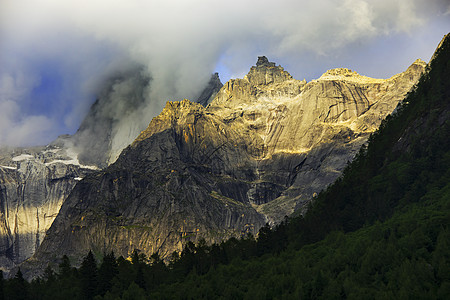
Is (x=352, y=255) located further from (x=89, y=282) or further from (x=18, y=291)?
(x=18, y=291)

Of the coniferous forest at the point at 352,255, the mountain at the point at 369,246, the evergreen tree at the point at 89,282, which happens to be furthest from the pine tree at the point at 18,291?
the mountain at the point at 369,246

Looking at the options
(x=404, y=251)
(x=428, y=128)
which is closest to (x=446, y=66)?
(x=428, y=128)

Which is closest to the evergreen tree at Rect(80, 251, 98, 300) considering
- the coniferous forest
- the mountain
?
the coniferous forest

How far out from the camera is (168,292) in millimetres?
154750

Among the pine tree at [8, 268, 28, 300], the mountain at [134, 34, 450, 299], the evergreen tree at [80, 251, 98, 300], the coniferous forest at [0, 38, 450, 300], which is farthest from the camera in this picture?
the evergreen tree at [80, 251, 98, 300]

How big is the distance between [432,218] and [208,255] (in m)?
75.1

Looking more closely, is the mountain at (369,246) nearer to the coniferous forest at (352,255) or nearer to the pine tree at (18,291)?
the coniferous forest at (352,255)

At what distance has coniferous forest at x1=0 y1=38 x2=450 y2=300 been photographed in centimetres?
12394

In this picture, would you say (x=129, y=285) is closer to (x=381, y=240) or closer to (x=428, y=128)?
(x=381, y=240)

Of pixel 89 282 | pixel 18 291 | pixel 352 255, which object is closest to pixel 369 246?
pixel 352 255

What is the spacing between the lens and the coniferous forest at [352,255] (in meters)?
124

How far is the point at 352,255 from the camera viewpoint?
459 feet

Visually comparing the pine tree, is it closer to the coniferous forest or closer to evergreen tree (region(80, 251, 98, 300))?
the coniferous forest

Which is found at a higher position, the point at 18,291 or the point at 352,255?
the point at 18,291
